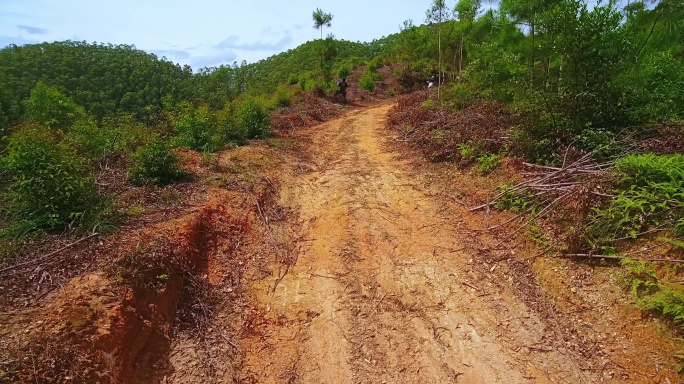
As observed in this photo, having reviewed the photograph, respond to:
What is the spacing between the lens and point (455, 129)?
997 cm

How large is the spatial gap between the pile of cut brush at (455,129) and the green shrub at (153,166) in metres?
5.68

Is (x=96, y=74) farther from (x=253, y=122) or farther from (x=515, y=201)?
(x=515, y=201)

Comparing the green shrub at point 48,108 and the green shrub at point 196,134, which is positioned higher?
the green shrub at point 48,108

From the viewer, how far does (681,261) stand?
380 centimetres

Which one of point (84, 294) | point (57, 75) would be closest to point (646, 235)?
point (84, 294)

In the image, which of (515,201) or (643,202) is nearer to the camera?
(643,202)

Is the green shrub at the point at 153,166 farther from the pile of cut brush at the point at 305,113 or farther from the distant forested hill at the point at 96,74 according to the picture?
the distant forested hill at the point at 96,74

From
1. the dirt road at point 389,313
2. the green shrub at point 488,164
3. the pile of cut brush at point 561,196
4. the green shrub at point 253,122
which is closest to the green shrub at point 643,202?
the pile of cut brush at point 561,196

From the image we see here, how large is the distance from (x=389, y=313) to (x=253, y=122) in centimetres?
870

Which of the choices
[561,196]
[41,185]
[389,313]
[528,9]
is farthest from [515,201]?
[41,185]

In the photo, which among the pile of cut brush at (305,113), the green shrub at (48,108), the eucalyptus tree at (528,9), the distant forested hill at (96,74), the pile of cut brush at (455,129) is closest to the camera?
the pile of cut brush at (455,129)

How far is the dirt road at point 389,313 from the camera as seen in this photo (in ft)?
12.1

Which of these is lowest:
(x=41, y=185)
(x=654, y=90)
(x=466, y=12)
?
(x=41, y=185)

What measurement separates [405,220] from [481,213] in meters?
1.23
